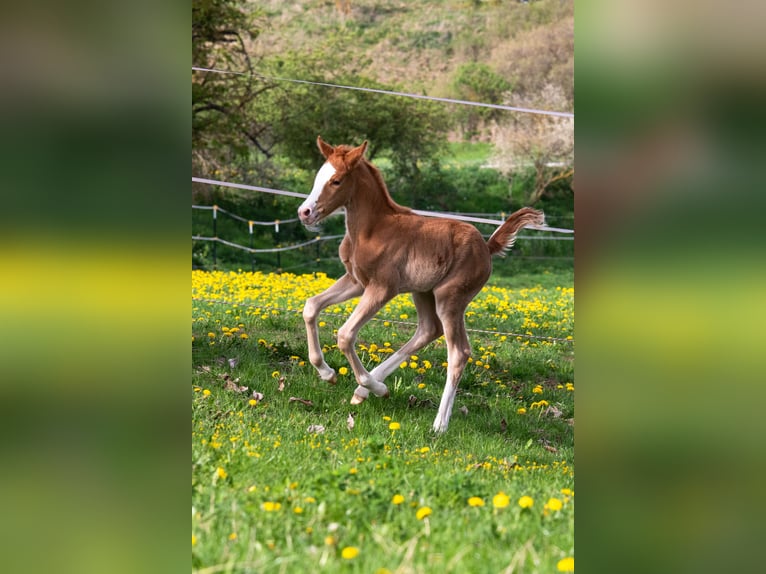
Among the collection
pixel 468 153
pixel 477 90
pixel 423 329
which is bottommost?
pixel 423 329

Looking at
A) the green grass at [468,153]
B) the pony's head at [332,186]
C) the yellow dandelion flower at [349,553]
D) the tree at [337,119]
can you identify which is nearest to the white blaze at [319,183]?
the pony's head at [332,186]

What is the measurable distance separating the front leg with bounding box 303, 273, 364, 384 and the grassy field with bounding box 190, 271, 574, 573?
0.20m

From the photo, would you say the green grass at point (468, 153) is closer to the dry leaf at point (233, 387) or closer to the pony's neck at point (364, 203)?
the pony's neck at point (364, 203)

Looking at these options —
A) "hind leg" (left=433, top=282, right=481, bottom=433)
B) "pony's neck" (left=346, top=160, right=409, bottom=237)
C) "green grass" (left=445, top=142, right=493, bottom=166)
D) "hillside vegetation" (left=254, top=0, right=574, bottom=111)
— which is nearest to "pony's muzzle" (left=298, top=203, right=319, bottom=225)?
"pony's neck" (left=346, top=160, right=409, bottom=237)

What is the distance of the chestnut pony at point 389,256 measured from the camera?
5625mm

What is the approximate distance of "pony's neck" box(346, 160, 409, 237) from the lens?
582cm

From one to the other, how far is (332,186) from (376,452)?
6.84 feet

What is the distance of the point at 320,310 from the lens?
19.6 ft

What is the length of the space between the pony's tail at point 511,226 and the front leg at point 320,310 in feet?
3.48

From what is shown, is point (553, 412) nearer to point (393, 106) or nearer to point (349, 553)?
point (349, 553)

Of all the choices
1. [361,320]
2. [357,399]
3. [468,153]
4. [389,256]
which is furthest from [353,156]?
[468,153]
